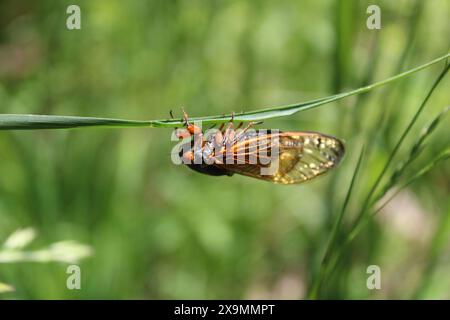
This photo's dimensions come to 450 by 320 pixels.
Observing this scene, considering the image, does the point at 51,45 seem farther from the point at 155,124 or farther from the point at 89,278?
the point at 155,124

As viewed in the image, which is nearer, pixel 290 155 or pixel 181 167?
pixel 290 155

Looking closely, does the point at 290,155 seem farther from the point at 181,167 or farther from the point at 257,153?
the point at 181,167

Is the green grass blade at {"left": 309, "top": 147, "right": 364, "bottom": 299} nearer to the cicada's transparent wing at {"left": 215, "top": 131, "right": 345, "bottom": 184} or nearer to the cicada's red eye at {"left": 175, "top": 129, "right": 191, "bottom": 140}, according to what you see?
the cicada's transparent wing at {"left": 215, "top": 131, "right": 345, "bottom": 184}

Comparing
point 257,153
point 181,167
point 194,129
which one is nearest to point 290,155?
point 257,153

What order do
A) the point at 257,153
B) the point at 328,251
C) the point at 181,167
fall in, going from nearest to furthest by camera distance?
the point at 328,251 < the point at 257,153 < the point at 181,167

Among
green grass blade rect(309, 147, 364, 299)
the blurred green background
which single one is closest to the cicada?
green grass blade rect(309, 147, 364, 299)
